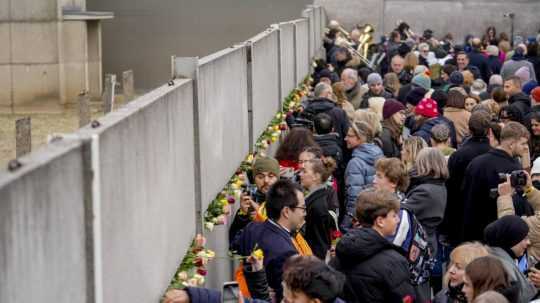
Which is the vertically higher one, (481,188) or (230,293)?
(230,293)

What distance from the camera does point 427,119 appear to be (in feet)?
46.3

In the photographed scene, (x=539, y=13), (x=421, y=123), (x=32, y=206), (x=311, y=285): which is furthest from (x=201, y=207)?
(x=539, y=13)

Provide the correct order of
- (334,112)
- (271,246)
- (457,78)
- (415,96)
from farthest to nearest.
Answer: (457,78)
(415,96)
(334,112)
(271,246)

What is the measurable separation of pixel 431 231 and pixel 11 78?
22.5 m

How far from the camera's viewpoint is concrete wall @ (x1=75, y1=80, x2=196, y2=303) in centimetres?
530

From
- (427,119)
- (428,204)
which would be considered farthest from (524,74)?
(428,204)

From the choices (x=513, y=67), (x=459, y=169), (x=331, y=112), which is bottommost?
(x=513, y=67)

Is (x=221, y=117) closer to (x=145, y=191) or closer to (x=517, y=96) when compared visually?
(x=145, y=191)

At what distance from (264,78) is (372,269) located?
701cm

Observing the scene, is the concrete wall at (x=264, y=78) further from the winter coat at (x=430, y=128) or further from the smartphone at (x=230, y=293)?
the smartphone at (x=230, y=293)

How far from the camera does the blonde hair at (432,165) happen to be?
10.1 metres

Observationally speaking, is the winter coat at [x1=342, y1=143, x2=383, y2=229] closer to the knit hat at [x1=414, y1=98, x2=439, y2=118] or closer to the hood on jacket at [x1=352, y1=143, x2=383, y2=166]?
Result: the hood on jacket at [x1=352, y1=143, x2=383, y2=166]

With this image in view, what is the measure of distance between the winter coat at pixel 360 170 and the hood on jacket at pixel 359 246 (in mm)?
3943

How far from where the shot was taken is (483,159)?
35.9 feet
